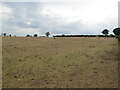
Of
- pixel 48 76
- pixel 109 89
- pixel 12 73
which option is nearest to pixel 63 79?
pixel 48 76

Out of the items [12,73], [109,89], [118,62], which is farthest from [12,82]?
[118,62]

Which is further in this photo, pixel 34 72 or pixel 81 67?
pixel 81 67

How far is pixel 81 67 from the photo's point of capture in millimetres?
11258

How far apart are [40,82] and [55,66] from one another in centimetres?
286

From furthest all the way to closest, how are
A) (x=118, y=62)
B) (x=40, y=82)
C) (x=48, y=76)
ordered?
1. (x=118, y=62)
2. (x=48, y=76)
3. (x=40, y=82)

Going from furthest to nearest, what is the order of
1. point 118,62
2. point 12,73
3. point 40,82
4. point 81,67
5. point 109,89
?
point 118,62
point 81,67
point 12,73
point 40,82
point 109,89

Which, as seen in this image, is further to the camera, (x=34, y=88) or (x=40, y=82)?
(x=40, y=82)

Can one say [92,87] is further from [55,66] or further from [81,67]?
[55,66]

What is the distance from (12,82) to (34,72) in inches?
69.0

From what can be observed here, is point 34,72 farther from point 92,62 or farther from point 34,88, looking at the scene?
point 92,62

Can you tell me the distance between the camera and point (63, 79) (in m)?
9.20

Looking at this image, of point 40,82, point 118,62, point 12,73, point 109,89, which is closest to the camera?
point 109,89

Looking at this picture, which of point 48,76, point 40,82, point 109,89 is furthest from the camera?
point 48,76

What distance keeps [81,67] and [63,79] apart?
2.45 metres
